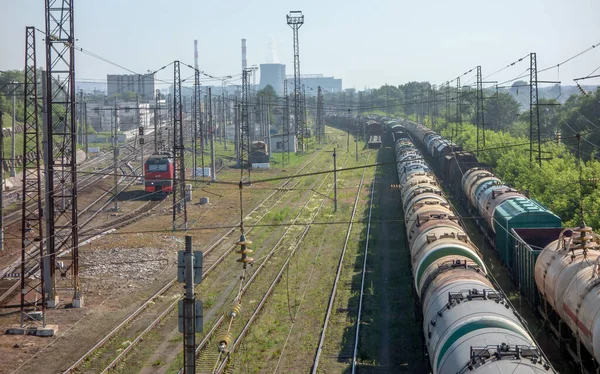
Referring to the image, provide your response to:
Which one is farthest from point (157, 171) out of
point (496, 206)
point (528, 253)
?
point (528, 253)

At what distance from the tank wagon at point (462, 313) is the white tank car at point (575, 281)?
5.00 feet

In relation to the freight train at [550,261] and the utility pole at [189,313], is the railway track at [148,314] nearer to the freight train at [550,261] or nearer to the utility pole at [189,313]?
the utility pole at [189,313]

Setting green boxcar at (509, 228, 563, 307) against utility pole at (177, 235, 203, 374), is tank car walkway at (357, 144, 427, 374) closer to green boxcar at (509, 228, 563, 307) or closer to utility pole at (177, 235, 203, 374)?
green boxcar at (509, 228, 563, 307)

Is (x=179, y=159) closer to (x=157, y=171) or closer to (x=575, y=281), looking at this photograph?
(x=157, y=171)

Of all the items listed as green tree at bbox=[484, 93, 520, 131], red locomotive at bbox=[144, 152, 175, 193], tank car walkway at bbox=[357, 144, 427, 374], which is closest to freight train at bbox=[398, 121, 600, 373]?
tank car walkway at bbox=[357, 144, 427, 374]

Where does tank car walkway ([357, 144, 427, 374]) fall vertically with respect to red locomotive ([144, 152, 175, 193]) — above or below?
below

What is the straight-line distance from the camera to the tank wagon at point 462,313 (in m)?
10.8

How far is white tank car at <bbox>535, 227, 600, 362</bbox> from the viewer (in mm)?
13508

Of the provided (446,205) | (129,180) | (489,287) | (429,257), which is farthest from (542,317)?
(129,180)

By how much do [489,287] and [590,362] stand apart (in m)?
2.71

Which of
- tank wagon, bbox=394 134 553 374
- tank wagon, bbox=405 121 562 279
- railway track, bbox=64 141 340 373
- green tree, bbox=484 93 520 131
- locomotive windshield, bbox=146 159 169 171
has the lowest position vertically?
railway track, bbox=64 141 340 373

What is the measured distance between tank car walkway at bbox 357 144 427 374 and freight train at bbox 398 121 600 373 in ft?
11.5

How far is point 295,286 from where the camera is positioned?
25516 mm

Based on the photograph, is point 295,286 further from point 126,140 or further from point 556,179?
point 126,140
